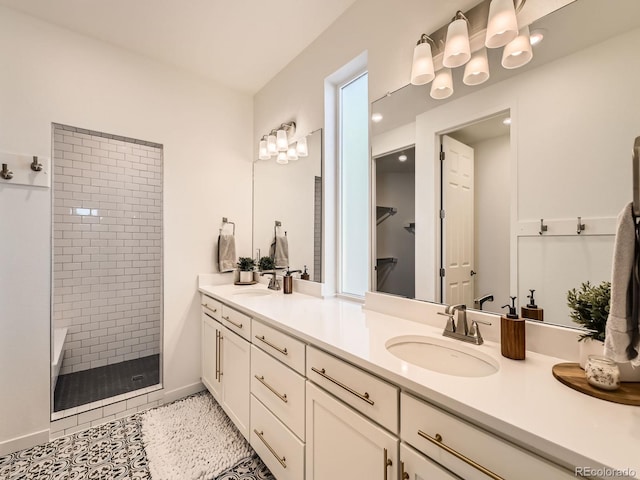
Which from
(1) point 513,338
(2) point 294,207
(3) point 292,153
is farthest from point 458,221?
(3) point 292,153

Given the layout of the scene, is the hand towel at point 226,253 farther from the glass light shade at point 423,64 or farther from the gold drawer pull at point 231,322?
the glass light shade at point 423,64

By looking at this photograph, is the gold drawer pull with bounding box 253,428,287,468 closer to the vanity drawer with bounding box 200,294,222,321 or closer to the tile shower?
the vanity drawer with bounding box 200,294,222,321

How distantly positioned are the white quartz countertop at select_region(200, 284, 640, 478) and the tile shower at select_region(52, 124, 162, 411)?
202cm

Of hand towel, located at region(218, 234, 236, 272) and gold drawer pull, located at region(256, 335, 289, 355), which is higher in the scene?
hand towel, located at region(218, 234, 236, 272)

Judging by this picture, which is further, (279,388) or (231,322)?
(231,322)

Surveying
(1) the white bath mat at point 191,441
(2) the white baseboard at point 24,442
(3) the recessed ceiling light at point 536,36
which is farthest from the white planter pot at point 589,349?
(2) the white baseboard at point 24,442

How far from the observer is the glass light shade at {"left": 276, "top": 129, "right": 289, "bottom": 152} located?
236 cm

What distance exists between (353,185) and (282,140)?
763 millimetres

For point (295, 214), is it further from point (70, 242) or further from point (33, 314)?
point (70, 242)

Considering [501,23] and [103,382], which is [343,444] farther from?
[103,382]

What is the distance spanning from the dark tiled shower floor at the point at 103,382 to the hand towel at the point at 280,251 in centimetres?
144

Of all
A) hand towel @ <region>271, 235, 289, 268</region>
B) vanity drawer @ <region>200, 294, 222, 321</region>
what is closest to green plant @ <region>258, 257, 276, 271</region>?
hand towel @ <region>271, 235, 289, 268</region>

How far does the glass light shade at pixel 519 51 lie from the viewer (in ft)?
3.49

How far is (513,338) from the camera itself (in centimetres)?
95
